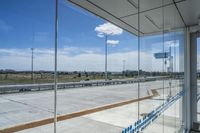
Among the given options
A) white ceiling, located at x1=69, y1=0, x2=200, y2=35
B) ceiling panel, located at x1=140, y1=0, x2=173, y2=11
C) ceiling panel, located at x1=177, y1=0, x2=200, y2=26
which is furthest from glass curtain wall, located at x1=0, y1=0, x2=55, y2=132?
ceiling panel, located at x1=177, y1=0, x2=200, y2=26

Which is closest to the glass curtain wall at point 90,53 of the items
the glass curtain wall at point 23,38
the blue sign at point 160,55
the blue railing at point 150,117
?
the glass curtain wall at point 23,38

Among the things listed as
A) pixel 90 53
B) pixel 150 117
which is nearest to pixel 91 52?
pixel 90 53

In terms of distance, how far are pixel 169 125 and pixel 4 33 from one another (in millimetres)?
3025

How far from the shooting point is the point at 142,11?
7.54 ft

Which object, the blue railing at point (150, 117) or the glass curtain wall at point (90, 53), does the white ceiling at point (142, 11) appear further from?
the blue railing at point (150, 117)

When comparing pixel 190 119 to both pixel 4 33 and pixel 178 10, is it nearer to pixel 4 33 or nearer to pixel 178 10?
pixel 178 10

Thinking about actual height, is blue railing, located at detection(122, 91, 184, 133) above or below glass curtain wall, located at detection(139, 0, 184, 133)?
below

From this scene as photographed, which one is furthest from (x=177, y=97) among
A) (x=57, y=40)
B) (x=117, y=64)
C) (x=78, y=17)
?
(x=57, y=40)

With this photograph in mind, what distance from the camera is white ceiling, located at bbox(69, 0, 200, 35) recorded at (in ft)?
6.46

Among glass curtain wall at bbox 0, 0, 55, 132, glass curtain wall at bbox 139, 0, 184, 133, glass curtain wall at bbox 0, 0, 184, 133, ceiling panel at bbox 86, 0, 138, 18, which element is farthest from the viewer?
glass curtain wall at bbox 139, 0, 184, 133

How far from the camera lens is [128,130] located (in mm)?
1403

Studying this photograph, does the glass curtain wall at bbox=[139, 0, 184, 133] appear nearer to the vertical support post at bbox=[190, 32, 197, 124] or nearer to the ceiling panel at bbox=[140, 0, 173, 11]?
the ceiling panel at bbox=[140, 0, 173, 11]

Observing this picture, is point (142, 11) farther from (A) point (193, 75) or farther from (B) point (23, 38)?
(A) point (193, 75)

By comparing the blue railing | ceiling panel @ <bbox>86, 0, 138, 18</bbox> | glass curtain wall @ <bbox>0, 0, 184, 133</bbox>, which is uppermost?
ceiling panel @ <bbox>86, 0, 138, 18</bbox>
